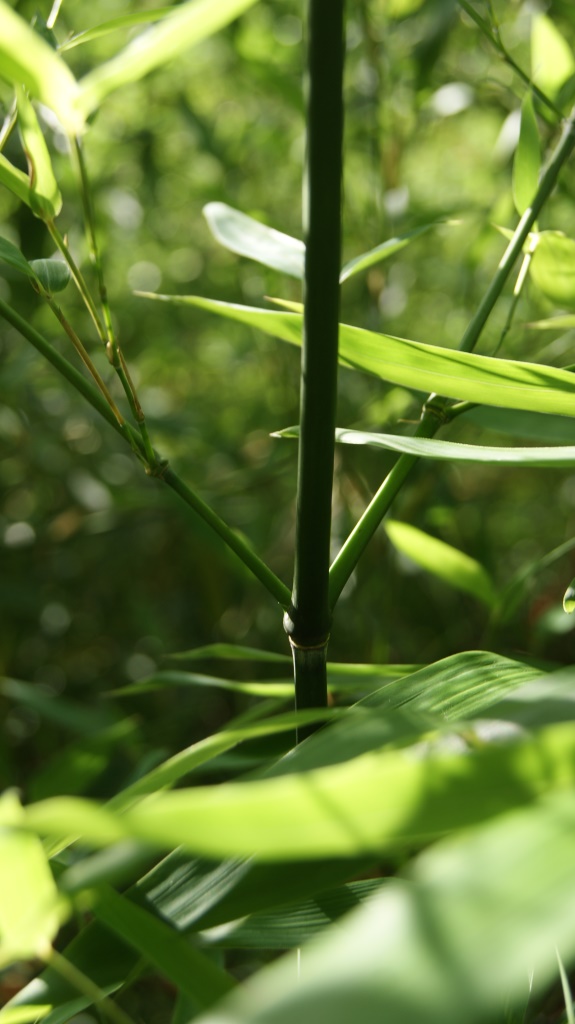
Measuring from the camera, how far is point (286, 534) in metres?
0.83

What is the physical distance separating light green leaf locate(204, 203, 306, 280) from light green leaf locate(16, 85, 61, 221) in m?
0.07

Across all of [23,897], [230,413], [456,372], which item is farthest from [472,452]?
[230,413]

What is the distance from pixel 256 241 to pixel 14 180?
94 millimetres

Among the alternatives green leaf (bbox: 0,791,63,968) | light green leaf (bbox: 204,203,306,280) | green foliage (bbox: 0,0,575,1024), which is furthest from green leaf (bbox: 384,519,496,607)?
green leaf (bbox: 0,791,63,968)

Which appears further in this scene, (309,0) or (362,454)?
(362,454)

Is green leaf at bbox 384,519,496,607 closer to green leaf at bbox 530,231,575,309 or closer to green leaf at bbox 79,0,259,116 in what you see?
green leaf at bbox 530,231,575,309

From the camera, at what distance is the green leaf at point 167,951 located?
5.8 inches

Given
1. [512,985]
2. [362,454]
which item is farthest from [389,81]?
[512,985]

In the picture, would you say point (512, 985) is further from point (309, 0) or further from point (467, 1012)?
point (309, 0)

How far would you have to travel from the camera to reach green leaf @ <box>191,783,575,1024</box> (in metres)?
0.08

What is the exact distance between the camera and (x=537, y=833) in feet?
0.32

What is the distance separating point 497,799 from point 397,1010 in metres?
0.03

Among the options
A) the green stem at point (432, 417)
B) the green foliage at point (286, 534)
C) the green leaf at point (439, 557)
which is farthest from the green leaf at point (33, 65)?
the green leaf at point (439, 557)

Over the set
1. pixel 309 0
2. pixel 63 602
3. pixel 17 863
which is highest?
pixel 309 0
